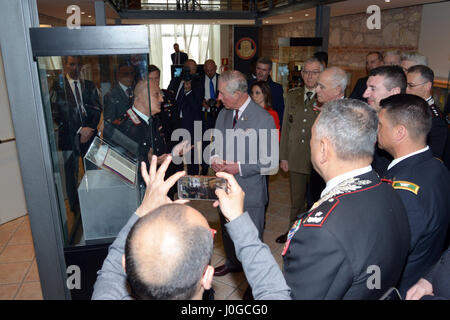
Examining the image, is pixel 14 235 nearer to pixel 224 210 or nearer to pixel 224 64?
pixel 224 210

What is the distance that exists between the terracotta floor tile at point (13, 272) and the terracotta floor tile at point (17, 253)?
0.09 m

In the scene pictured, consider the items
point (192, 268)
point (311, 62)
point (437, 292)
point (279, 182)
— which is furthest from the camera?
point (279, 182)

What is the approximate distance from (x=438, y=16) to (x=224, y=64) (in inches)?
200

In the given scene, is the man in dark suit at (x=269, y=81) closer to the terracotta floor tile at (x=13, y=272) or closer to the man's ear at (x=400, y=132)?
the man's ear at (x=400, y=132)

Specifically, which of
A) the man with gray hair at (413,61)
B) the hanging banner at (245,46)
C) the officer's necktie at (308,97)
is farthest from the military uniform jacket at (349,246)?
the hanging banner at (245,46)

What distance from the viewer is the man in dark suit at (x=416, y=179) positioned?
1632 mm

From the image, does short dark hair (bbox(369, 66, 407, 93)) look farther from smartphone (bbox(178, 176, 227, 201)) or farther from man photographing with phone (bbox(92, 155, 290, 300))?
man photographing with phone (bbox(92, 155, 290, 300))

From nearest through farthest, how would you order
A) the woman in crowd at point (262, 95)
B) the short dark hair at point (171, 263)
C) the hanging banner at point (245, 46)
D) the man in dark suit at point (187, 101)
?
1. the short dark hair at point (171, 263)
2. the woman in crowd at point (262, 95)
3. the man in dark suit at point (187, 101)
4. the hanging banner at point (245, 46)

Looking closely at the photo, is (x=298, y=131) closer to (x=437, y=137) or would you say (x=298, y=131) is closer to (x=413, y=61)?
(x=437, y=137)

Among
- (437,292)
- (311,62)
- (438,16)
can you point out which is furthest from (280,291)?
(438,16)

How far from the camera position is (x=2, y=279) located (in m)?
3.08

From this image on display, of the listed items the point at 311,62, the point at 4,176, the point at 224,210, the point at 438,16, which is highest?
the point at 438,16

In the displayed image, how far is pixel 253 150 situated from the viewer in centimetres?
267

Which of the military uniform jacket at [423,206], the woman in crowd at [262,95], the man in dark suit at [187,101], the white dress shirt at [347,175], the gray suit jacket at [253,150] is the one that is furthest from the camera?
the man in dark suit at [187,101]
